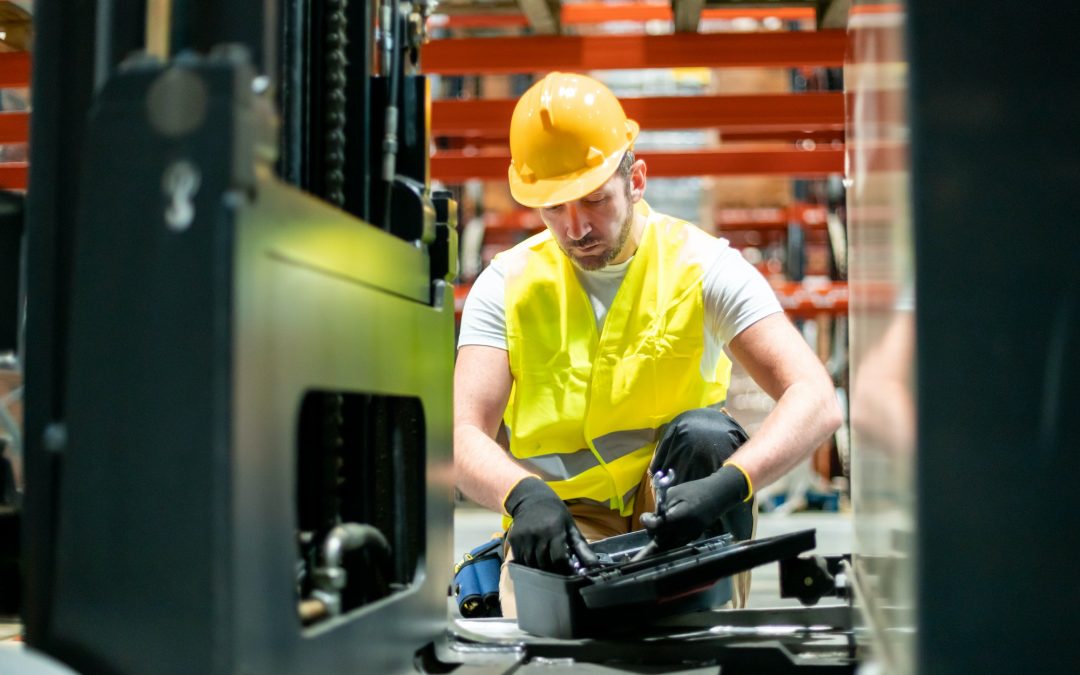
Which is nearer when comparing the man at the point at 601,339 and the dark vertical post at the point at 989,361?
the dark vertical post at the point at 989,361

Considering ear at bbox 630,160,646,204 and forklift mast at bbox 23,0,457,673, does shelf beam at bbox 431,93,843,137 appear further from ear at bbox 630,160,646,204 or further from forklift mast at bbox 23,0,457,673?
forklift mast at bbox 23,0,457,673

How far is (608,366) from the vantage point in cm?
263

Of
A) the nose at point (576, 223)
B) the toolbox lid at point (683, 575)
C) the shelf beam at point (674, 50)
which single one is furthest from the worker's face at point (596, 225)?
the shelf beam at point (674, 50)

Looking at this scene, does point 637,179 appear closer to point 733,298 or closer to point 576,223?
point 576,223

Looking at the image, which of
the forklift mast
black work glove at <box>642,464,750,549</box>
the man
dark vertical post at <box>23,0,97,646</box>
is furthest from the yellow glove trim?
dark vertical post at <box>23,0,97,646</box>

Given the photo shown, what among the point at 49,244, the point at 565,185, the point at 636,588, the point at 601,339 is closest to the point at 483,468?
the point at 601,339

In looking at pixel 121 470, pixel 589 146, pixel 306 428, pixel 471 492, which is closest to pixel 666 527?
pixel 471 492

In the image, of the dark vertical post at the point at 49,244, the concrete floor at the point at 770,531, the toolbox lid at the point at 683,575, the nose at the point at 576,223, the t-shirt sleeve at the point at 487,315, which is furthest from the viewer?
the concrete floor at the point at 770,531

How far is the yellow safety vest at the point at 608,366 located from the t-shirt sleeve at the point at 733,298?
0.03m

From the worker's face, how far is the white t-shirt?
0.05 metres

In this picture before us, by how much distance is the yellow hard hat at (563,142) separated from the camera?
2.67 metres

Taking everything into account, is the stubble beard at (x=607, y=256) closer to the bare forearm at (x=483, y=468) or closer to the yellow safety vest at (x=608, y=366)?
the yellow safety vest at (x=608, y=366)

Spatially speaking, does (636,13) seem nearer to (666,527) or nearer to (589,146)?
(589,146)

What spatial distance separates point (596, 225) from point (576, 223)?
0.05m
